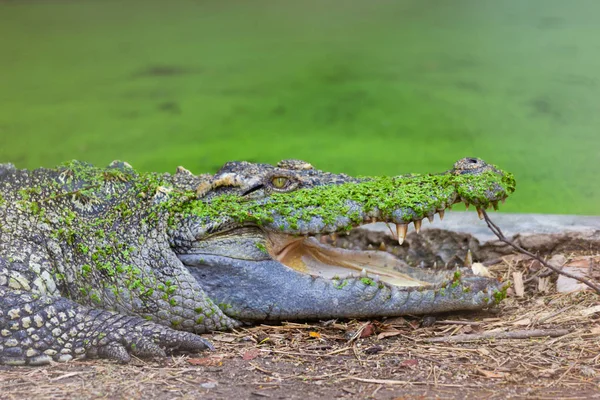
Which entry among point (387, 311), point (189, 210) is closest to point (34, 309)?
point (189, 210)

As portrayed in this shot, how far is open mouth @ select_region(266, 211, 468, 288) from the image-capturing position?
3.57 m

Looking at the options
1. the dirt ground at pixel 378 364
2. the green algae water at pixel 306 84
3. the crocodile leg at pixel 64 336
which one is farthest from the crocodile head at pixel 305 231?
the green algae water at pixel 306 84

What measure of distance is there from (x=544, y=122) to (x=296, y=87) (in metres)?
2.56

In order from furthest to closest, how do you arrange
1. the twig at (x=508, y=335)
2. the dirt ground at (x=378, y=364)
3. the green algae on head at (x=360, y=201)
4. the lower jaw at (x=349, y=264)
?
the lower jaw at (x=349, y=264), the green algae on head at (x=360, y=201), the twig at (x=508, y=335), the dirt ground at (x=378, y=364)

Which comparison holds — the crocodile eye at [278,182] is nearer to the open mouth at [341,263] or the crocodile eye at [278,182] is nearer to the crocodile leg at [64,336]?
the open mouth at [341,263]

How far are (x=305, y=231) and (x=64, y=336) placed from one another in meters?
1.22

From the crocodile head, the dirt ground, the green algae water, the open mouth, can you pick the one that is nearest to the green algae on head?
the crocodile head

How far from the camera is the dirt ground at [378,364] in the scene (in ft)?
8.54

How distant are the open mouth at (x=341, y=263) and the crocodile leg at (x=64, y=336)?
0.71 meters

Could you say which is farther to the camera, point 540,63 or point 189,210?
point 540,63

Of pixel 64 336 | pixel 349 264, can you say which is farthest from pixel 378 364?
pixel 64 336

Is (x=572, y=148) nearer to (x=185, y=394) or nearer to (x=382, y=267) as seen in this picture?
(x=382, y=267)

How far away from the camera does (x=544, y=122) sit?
6.88 meters

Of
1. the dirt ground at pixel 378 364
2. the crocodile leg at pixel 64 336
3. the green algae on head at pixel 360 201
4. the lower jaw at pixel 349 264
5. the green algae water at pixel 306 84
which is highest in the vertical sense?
the green algae water at pixel 306 84
